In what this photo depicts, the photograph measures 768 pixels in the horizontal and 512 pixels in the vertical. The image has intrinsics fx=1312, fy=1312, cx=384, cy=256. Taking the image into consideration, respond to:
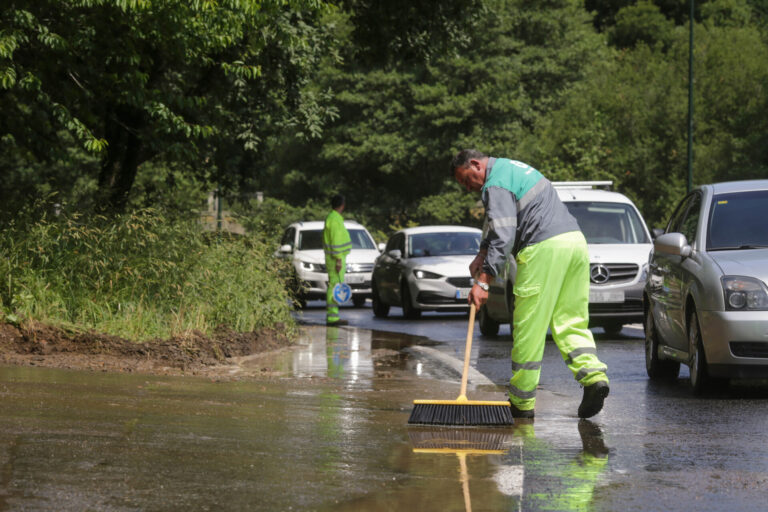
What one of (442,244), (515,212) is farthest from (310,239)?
(515,212)

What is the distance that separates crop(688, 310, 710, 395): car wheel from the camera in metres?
9.64

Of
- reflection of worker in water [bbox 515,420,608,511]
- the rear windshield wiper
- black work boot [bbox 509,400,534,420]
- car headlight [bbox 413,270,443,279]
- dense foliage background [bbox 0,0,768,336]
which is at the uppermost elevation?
dense foliage background [bbox 0,0,768,336]

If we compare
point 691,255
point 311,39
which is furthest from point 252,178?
point 691,255

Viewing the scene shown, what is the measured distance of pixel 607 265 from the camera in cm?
1568

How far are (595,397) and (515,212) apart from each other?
4.06 ft

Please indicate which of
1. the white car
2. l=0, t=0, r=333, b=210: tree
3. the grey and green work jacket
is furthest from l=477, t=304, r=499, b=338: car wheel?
the grey and green work jacket

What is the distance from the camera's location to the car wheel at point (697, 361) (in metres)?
9.64

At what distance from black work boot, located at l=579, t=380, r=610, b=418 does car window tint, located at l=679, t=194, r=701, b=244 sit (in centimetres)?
276

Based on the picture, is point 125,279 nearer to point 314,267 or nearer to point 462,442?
point 462,442

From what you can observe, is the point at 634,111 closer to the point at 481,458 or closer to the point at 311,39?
the point at 311,39

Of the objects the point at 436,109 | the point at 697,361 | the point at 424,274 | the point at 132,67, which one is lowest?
the point at 697,361

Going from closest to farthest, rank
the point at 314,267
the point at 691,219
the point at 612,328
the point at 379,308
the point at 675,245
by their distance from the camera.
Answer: the point at 675,245 < the point at 691,219 < the point at 612,328 < the point at 379,308 < the point at 314,267

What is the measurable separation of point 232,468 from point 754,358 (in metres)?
4.66

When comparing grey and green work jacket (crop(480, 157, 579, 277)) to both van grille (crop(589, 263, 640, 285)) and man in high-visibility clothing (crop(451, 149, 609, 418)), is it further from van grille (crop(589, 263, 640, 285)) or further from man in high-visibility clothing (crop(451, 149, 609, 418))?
van grille (crop(589, 263, 640, 285))
